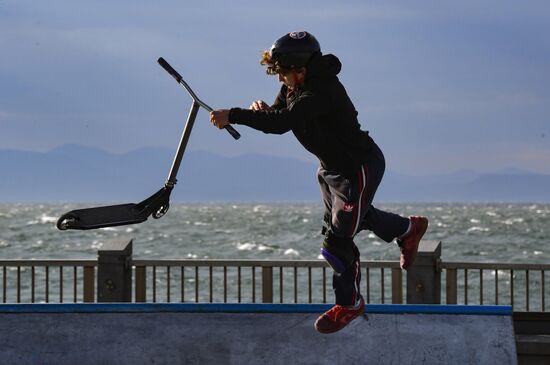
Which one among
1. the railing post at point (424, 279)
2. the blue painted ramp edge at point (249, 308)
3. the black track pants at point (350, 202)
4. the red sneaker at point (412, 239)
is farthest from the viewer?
the railing post at point (424, 279)

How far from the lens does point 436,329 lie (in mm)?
8695

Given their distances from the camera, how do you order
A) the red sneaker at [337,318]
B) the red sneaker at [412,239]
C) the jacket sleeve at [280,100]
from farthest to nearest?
the red sneaker at [412,239] → the red sneaker at [337,318] → the jacket sleeve at [280,100]

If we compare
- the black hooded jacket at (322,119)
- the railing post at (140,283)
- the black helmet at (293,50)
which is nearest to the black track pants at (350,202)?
the black hooded jacket at (322,119)

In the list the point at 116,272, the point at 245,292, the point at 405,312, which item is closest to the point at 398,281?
the point at 116,272

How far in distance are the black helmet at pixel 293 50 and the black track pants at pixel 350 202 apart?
83 cm

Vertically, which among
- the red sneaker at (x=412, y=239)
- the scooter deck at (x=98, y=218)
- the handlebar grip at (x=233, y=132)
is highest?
the handlebar grip at (x=233, y=132)

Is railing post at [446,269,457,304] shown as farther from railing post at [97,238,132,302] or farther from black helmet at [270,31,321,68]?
black helmet at [270,31,321,68]

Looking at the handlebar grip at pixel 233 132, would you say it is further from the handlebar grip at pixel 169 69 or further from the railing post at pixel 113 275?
the railing post at pixel 113 275

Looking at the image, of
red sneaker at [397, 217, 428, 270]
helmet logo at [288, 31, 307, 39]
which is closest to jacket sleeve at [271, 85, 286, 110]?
helmet logo at [288, 31, 307, 39]

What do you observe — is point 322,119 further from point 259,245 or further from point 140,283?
point 259,245

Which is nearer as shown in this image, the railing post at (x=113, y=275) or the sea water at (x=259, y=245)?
the railing post at (x=113, y=275)

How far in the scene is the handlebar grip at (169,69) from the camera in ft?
24.1

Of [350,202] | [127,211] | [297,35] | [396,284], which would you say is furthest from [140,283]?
[297,35]

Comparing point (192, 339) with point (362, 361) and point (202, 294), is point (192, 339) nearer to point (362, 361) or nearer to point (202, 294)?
point (362, 361)
